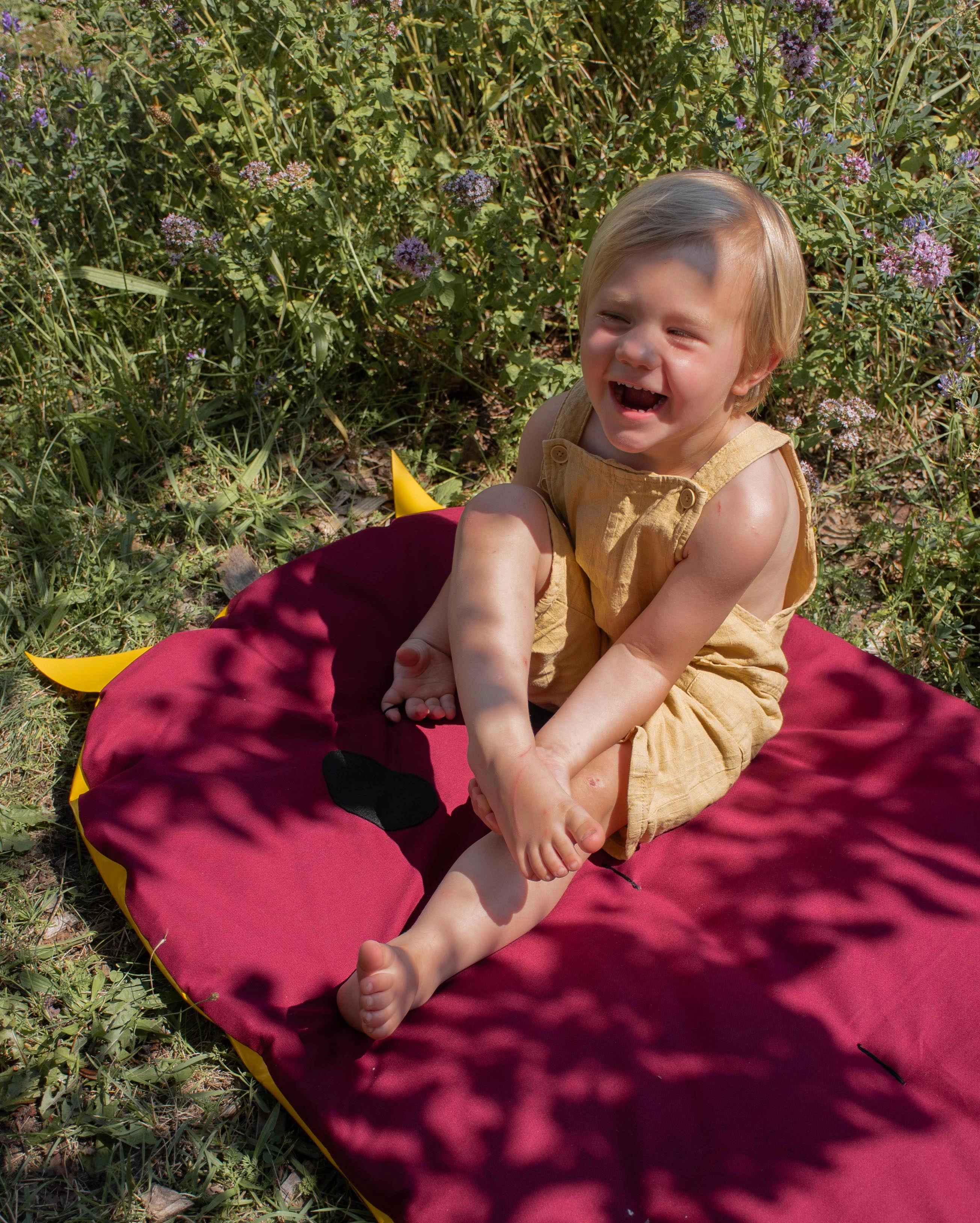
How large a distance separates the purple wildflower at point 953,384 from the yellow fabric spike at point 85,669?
7.51 ft

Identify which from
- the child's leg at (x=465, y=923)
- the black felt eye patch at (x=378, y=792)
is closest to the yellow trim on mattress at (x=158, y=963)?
the child's leg at (x=465, y=923)

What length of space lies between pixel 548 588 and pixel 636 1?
188cm

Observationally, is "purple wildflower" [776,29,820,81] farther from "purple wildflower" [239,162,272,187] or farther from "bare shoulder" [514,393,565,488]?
"purple wildflower" [239,162,272,187]

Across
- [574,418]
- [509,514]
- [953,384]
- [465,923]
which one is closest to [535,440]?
[574,418]

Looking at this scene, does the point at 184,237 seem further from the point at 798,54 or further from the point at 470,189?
the point at 798,54

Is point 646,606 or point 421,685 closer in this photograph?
point 646,606

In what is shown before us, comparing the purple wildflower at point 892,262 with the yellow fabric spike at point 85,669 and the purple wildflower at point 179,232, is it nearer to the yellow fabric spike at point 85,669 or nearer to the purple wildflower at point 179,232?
the purple wildflower at point 179,232

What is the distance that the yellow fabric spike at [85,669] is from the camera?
2.40 m

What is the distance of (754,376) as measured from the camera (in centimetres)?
184

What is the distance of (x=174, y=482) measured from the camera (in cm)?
301

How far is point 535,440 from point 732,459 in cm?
48

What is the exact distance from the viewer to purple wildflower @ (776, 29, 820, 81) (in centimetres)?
259

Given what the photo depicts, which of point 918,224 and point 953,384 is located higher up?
point 918,224

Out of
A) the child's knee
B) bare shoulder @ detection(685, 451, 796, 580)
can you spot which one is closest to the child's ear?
bare shoulder @ detection(685, 451, 796, 580)
